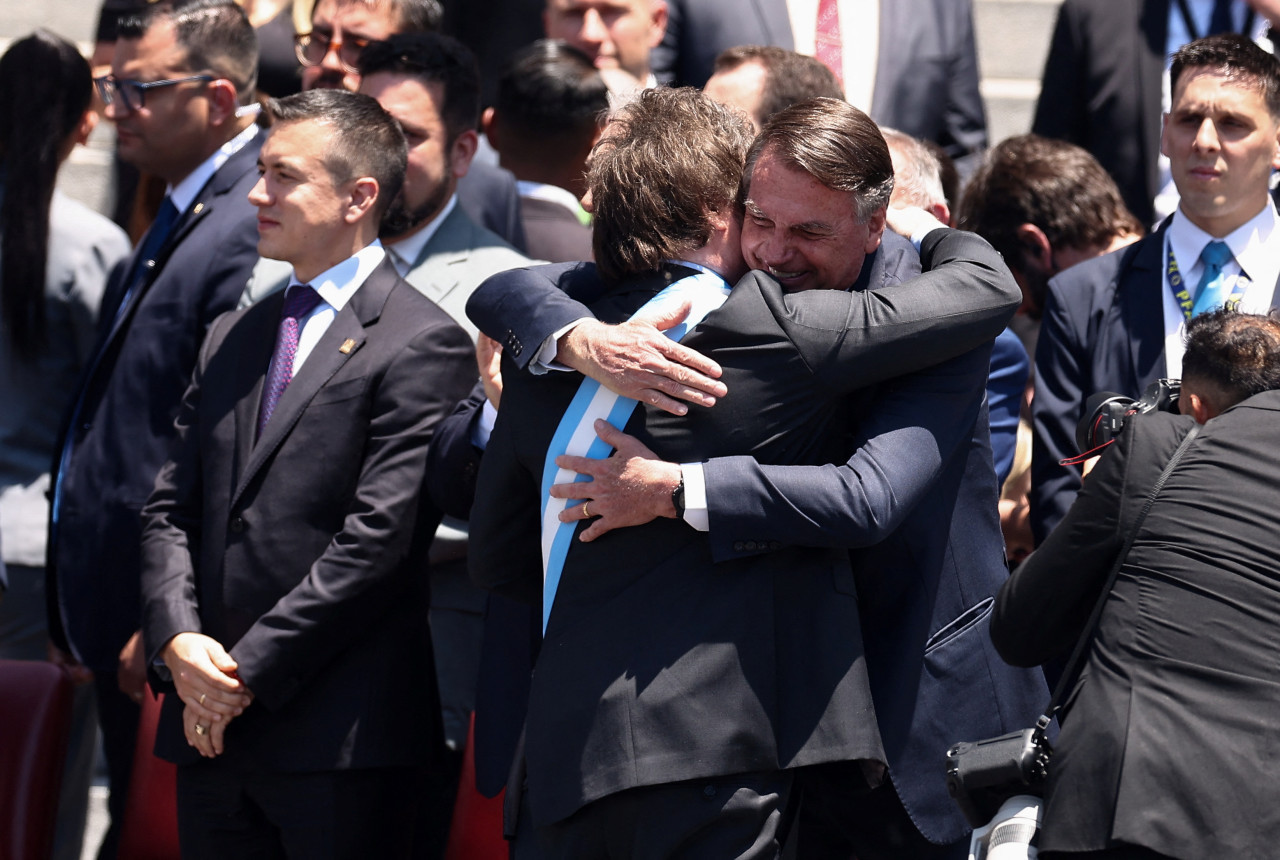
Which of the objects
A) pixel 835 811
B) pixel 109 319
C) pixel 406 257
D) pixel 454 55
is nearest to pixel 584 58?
pixel 454 55

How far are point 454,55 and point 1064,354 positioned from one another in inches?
73.8

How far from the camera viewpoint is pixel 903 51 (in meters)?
5.14

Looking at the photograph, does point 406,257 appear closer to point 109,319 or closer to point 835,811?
point 109,319

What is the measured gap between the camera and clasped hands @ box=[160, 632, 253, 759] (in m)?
3.26

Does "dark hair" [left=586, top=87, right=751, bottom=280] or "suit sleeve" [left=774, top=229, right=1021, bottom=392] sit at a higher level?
"dark hair" [left=586, top=87, right=751, bottom=280]

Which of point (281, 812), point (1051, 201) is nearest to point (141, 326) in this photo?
point (281, 812)

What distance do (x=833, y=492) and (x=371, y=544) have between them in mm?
1282

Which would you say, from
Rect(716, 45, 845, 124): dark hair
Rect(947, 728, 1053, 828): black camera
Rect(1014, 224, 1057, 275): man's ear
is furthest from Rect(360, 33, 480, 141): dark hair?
Rect(947, 728, 1053, 828): black camera

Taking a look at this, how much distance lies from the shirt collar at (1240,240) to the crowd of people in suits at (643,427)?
12 millimetres

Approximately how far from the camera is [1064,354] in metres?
3.84

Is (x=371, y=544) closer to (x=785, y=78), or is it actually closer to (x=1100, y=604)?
(x=1100, y=604)

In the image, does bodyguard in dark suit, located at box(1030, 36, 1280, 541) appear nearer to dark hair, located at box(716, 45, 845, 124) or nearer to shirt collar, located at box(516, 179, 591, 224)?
dark hair, located at box(716, 45, 845, 124)

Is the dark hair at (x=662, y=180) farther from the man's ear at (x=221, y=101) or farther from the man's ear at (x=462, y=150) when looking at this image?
the man's ear at (x=221, y=101)

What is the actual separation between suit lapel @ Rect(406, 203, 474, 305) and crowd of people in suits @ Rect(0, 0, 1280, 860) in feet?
0.06
